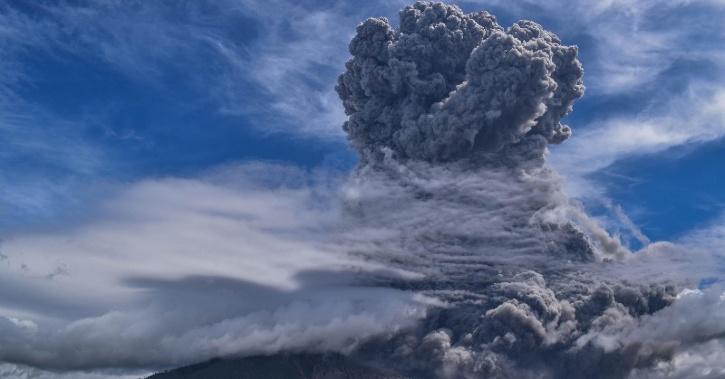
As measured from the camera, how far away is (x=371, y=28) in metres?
51.6

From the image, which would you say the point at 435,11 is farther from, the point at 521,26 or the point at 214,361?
the point at 214,361

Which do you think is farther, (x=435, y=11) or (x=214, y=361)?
(x=214, y=361)

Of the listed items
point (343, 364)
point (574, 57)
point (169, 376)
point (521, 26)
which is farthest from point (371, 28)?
point (169, 376)

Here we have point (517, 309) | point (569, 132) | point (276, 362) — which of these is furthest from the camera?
point (276, 362)

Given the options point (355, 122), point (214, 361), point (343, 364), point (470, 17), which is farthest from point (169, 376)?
point (470, 17)

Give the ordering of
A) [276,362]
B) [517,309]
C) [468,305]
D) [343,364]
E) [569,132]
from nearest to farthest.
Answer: [517,309] < [468,305] < [569,132] < [343,364] < [276,362]

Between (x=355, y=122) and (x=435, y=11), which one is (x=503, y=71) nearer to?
(x=435, y=11)

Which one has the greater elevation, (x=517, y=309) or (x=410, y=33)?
(x=410, y=33)

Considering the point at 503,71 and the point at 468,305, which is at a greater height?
the point at 503,71

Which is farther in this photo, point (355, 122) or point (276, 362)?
point (276, 362)

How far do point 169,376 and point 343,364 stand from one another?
27933 millimetres

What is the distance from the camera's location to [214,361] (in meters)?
83.8

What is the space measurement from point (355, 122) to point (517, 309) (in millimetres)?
20873

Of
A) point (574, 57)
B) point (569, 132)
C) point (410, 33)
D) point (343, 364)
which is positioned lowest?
point (343, 364)
